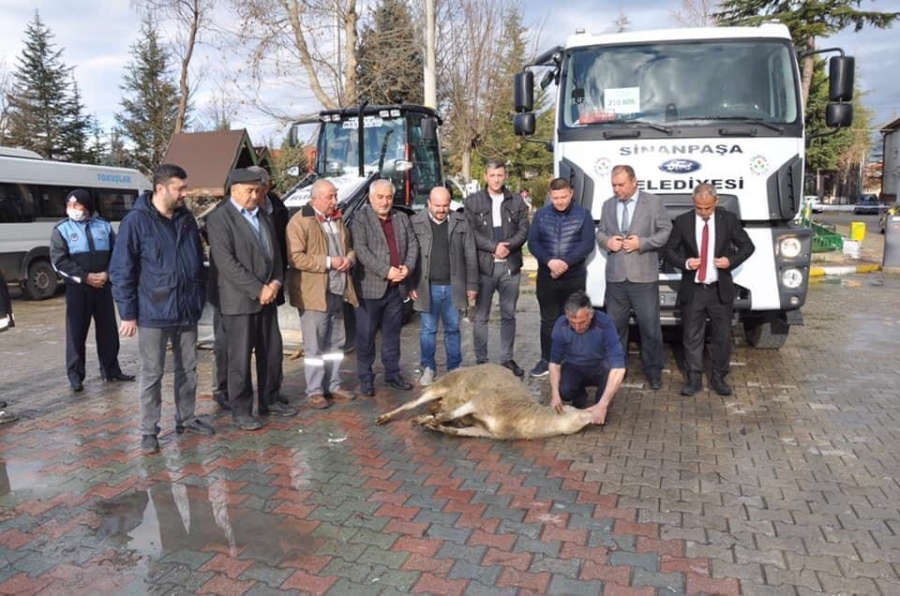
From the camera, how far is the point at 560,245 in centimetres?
626

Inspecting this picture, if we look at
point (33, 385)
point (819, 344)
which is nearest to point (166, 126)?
point (33, 385)

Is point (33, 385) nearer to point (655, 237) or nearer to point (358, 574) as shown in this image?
point (358, 574)

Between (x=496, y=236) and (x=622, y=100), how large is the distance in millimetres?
1921

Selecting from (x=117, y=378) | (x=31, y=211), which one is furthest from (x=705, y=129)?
(x=31, y=211)

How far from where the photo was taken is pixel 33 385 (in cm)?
675

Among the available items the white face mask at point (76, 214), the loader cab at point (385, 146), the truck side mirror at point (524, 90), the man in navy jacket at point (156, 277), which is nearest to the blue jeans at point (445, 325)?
the man in navy jacket at point (156, 277)

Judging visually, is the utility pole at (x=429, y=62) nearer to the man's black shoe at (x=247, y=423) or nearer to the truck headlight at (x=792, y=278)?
the truck headlight at (x=792, y=278)

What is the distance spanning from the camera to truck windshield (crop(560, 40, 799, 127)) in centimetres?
664

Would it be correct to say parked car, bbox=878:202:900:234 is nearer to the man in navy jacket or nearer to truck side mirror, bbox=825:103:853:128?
truck side mirror, bbox=825:103:853:128

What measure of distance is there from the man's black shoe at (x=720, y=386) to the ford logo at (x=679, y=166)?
2046 millimetres

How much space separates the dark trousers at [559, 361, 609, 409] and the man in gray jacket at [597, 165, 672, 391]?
57cm

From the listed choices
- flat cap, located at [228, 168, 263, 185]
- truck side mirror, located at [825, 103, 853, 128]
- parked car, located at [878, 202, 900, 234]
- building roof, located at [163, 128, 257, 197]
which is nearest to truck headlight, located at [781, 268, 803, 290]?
truck side mirror, located at [825, 103, 853, 128]

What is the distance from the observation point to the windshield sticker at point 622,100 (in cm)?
677

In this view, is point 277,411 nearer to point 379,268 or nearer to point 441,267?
point 379,268
